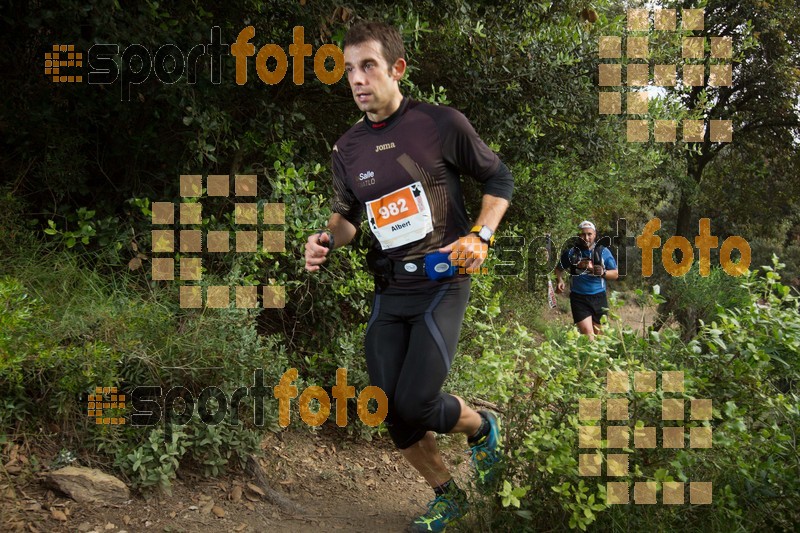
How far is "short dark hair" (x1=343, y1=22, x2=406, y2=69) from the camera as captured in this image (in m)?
3.66

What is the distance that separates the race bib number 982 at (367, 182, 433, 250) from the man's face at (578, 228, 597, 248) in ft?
18.5

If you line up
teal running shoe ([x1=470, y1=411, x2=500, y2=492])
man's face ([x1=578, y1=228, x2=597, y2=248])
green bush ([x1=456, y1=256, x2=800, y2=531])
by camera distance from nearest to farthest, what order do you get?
green bush ([x1=456, y1=256, x2=800, y2=531]), teal running shoe ([x1=470, y1=411, x2=500, y2=492]), man's face ([x1=578, y1=228, x2=597, y2=248])

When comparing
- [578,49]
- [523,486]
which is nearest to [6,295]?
[523,486]

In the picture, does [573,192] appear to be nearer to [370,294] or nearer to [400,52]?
[370,294]

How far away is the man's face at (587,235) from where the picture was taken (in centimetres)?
895

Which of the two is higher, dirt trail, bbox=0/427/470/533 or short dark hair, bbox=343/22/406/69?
short dark hair, bbox=343/22/406/69

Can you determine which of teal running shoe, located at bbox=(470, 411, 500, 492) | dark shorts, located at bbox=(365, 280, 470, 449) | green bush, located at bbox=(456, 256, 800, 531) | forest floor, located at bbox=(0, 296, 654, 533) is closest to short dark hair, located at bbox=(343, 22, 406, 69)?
dark shorts, located at bbox=(365, 280, 470, 449)

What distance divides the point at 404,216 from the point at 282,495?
2.38 metres

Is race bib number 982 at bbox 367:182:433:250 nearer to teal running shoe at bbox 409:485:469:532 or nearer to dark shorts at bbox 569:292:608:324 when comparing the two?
teal running shoe at bbox 409:485:469:532

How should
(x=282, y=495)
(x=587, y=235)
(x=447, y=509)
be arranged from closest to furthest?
(x=447, y=509)
(x=282, y=495)
(x=587, y=235)

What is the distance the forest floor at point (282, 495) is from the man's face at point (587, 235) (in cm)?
382

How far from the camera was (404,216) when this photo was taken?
376cm

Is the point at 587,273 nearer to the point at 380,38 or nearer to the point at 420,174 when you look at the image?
the point at 420,174

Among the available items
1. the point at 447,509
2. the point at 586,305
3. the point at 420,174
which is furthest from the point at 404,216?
the point at 586,305
